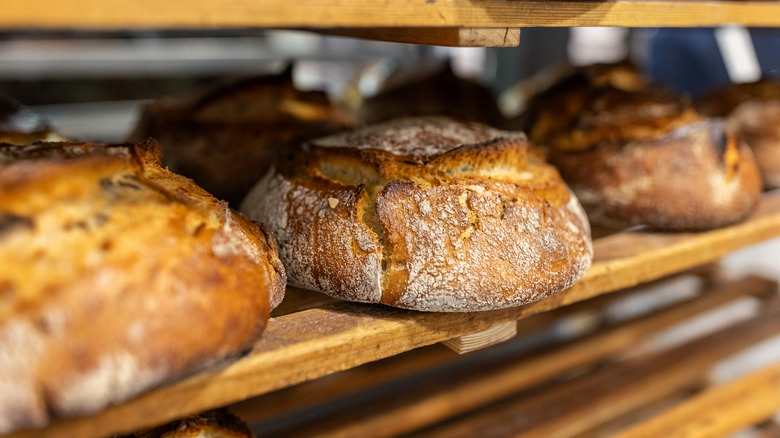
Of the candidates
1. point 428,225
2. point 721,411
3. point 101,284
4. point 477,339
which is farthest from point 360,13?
point 721,411

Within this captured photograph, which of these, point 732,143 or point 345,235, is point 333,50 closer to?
point 732,143

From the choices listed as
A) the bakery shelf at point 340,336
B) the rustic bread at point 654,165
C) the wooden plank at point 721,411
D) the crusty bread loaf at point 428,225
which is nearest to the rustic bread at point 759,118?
the rustic bread at point 654,165

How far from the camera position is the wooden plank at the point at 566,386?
161 cm

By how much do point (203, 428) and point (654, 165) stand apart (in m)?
1.14

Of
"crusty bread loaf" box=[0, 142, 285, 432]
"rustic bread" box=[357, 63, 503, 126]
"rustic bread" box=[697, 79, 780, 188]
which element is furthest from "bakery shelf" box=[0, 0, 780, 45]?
"rustic bread" box=[357, 63, 503, 126]

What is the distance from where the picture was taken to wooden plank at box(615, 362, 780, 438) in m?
1.56

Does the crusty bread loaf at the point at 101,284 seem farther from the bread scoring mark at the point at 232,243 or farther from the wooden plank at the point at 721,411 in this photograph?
the wooden plank at the point at 721,411

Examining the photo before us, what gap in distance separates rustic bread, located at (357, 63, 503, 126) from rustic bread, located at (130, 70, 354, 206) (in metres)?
0.40

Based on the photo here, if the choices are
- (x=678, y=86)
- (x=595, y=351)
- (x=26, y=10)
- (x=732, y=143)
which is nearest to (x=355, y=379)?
(x=595, y=351)

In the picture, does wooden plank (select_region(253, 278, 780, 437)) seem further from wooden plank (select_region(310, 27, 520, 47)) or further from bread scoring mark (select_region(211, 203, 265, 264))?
wooden plank (select_region(310, 27, 520, 47))

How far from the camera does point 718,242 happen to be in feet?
4.51

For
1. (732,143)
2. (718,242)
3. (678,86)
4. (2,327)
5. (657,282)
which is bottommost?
(657,282)

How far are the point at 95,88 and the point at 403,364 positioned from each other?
7.92ft

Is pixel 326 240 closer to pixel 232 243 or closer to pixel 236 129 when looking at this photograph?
pixel 232 243
